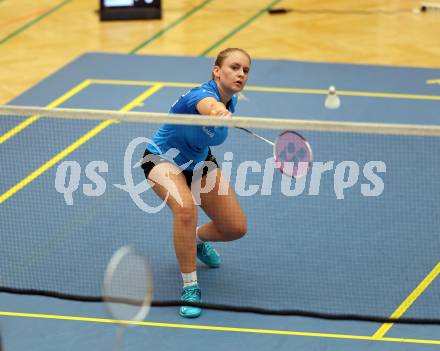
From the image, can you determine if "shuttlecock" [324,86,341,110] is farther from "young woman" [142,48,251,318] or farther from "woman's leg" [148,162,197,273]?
"woman's leg" [148,162,197,273]

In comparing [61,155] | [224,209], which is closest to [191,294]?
[224,209]

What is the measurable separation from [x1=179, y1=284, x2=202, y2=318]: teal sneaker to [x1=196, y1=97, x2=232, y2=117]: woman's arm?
1355mm

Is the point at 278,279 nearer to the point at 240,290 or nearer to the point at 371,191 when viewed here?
the point at 240,290

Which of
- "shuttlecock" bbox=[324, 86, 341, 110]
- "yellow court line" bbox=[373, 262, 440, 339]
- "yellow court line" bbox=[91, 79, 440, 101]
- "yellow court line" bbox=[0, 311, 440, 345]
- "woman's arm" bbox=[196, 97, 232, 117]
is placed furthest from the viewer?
"yellow court line" bbox=[91, 79, 440, 101]

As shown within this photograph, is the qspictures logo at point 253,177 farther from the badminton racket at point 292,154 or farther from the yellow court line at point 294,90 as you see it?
the yellow court line at point 294,90

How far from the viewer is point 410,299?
7.17 metres

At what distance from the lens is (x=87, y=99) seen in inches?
436

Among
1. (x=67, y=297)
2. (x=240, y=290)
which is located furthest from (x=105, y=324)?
(x=240, y=290)

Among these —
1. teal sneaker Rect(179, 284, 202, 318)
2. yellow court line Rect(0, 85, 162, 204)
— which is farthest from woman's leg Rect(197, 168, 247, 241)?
yellow court line Rect(0, 85, 162, 204)

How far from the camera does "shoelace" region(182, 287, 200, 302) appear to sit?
7.11 metres

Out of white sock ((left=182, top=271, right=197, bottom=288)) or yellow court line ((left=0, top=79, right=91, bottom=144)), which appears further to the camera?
yellow court line ((left=0, top=79, right=91, bottom=144))

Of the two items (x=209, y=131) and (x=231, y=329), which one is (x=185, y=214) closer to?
(x=209, y=131)

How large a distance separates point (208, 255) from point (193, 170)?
2.62 ft

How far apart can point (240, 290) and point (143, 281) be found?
2.19 metres
